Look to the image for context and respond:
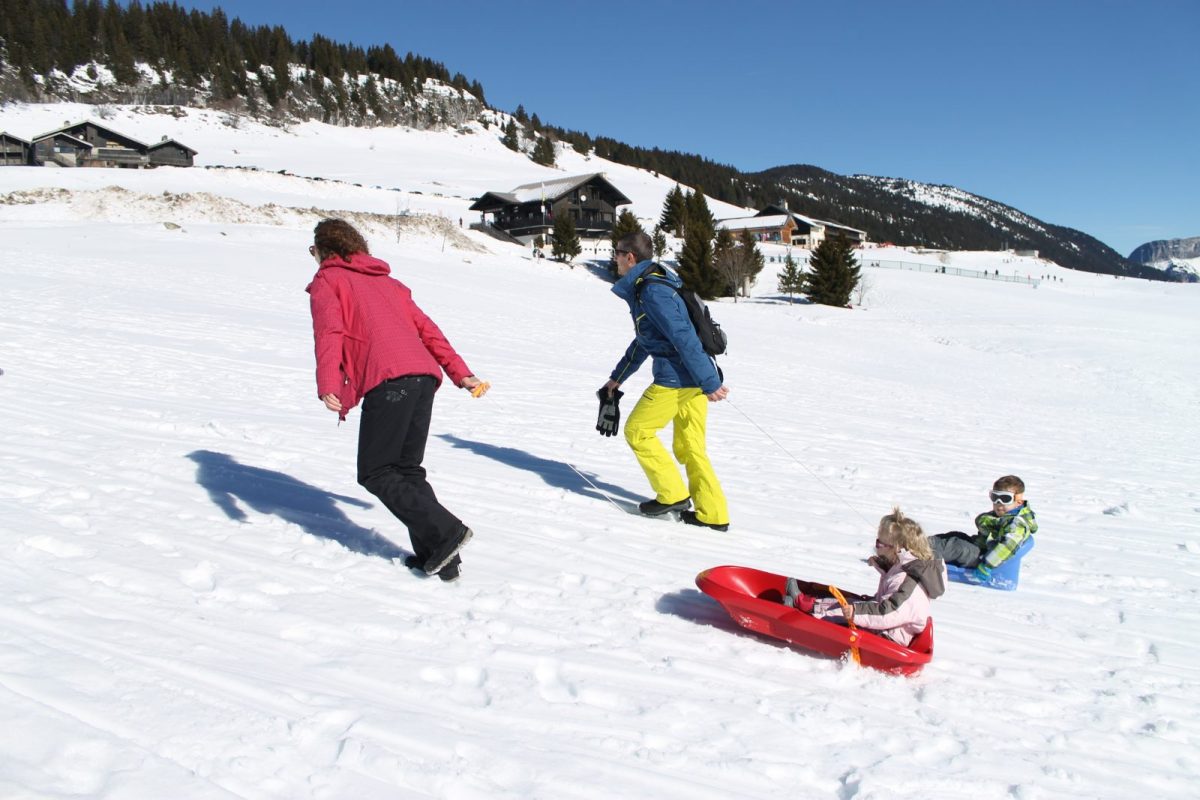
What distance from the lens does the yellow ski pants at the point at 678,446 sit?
5262 mm

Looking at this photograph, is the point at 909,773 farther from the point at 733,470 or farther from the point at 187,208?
the point at 187,208

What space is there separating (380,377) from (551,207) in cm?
6034

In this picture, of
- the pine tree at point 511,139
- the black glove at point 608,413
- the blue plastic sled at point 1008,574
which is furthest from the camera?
the pine tree at point 511,139

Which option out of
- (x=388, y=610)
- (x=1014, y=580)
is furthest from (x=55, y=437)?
(x=1014, y=580)

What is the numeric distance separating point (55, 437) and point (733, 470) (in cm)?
580

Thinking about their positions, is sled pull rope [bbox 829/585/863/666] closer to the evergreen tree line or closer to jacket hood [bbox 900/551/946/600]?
jacket hood [bbox 900/551/946/600]

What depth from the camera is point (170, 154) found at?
59.1 meters

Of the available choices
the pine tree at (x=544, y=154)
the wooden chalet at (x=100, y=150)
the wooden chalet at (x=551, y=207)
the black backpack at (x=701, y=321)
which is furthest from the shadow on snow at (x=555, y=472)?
the pine tree at (x=544, y=154)

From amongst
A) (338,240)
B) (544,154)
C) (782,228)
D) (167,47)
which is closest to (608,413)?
(338,240)

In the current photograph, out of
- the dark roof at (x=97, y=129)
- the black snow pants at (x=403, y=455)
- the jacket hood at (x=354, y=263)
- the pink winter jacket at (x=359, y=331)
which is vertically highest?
the dark roof at (x=97, y=129)

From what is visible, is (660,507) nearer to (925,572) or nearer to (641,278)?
(641,278)

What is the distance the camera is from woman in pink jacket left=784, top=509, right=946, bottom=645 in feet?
11.8

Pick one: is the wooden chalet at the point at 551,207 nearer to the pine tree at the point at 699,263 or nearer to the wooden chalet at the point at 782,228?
the pine tree at the point at 699,263

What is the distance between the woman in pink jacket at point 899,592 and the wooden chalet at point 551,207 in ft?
190
